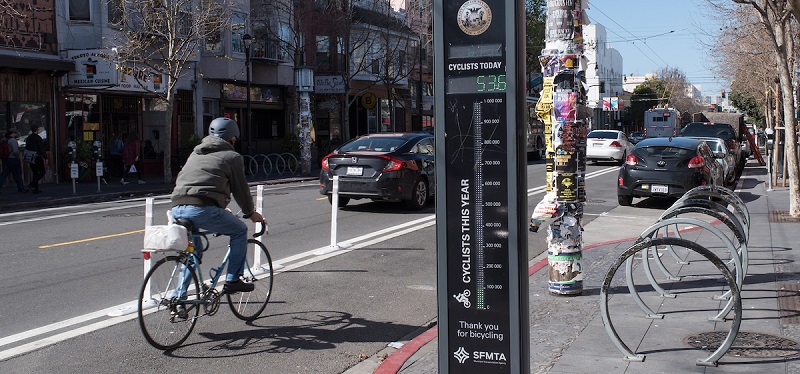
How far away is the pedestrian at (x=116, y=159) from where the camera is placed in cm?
2634

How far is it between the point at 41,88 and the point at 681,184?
19.9 metres

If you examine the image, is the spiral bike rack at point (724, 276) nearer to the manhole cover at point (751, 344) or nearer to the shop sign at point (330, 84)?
the manhole cover at point (751, 344)

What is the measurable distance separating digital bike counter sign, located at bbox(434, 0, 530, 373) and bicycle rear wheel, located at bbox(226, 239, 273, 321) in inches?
124

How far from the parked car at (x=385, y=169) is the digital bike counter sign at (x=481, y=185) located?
10857 millimetres

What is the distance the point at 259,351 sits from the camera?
642 centimetres

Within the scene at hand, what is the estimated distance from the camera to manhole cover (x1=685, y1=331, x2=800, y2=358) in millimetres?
5770

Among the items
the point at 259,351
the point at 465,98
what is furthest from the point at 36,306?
the point at 465,98

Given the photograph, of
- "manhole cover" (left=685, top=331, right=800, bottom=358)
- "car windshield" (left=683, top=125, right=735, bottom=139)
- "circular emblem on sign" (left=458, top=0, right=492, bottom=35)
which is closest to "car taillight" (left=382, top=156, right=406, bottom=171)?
"manhole cover" (left=685, top=331, right=800, bottom=358)

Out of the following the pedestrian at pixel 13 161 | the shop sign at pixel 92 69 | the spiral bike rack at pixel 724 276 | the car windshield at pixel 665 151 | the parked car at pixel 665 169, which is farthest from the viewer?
the shop sign at pixel 92 69

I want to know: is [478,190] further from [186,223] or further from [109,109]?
[109,109]


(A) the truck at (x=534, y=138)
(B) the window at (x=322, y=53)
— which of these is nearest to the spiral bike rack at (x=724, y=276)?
(A) the truck at (x=534, y=138)

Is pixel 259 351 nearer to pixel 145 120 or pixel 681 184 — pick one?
pixel 681 184

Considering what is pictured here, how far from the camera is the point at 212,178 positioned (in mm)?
6453

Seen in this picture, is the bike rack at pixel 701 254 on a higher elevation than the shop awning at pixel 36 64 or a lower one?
lower
